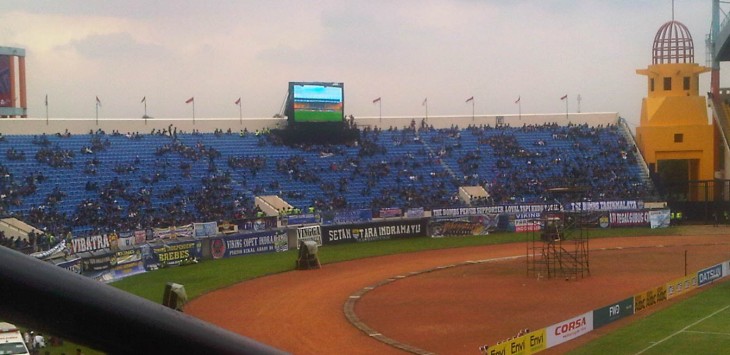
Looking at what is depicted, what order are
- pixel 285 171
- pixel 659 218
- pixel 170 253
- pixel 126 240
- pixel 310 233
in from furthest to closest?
pixel 285 171, pixel 659 218, pixel 310 233, pixel 170 253, pixel 126 240

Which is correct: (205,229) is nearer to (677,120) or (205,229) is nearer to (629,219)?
(629,219)

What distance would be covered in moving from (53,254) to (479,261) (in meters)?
22.3

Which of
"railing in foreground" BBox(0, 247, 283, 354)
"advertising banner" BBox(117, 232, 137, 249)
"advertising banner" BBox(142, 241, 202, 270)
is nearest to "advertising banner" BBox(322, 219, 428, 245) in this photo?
"advertising banner" BBox(142, 241, 202, 270)

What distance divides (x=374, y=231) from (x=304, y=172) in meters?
12.8

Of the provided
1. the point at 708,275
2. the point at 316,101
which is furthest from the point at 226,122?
the point at 708,275

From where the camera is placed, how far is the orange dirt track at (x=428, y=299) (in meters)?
24.9

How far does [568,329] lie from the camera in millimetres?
23000

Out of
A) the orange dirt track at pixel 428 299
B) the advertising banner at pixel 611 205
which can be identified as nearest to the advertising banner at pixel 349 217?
the orange dirt track at pixel 428 299

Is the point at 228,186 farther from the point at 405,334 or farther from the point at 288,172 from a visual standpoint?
the point at 405,334

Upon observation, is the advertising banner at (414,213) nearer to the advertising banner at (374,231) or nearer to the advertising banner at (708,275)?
the advertising banner at (374,231)

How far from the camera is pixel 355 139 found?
71.3 meters

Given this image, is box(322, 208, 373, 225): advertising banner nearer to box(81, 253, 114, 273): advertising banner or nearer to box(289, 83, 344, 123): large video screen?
box(289, 83, 344, 123): large video screen

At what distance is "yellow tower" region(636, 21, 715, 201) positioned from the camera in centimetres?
6719

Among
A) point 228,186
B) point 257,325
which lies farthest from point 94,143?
point 257,325
